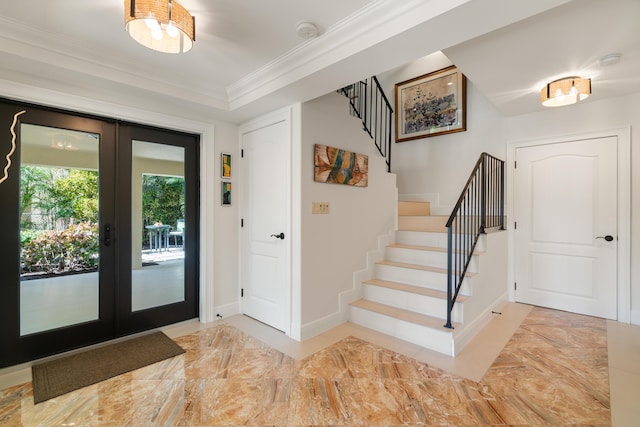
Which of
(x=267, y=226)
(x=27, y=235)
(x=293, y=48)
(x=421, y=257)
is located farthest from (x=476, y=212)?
(x=27, y=235)

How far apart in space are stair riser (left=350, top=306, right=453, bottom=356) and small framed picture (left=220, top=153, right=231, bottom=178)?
2.14m

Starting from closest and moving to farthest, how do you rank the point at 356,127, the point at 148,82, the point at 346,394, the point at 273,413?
the point at 273,413 → the point at 346,394 → the point at 148,82 → the point at 356,127

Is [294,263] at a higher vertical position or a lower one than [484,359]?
higher

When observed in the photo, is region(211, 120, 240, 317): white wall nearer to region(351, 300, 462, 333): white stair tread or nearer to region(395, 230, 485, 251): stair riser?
region(351, 300, 462, 333): white stair tread

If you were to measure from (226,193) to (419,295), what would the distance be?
2445mm

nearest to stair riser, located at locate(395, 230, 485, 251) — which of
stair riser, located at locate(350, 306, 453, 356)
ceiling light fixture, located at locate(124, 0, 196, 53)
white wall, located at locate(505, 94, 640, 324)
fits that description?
stair riser, located at locate(350, 306, 453, 356)

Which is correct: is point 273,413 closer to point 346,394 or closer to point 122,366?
point 346,394

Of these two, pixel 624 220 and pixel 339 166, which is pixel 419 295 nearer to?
pixel 339 166

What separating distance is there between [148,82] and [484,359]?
150 inches

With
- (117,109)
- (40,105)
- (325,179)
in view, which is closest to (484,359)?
(325,179)

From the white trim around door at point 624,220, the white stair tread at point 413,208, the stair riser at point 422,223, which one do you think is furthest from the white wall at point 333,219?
the white trim around door at point 624,220

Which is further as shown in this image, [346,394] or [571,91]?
[571,91]

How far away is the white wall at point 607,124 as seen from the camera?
3.29 meters

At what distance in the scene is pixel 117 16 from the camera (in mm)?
2023
